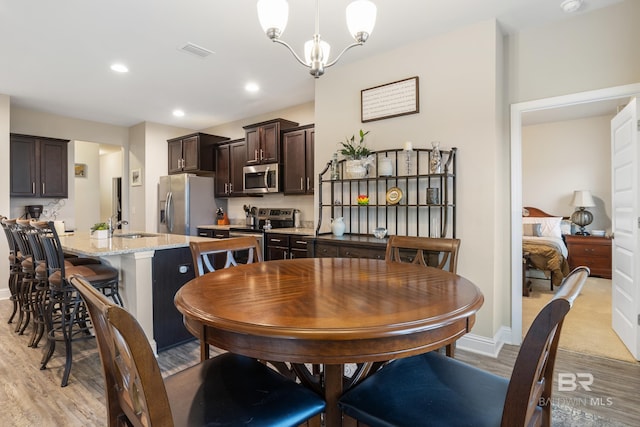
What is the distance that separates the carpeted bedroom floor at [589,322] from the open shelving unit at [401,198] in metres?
1.39

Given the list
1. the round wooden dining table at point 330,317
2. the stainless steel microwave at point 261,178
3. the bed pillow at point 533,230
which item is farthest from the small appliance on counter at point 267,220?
the bed pillow at point 533,230

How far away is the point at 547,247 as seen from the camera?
4656 millimetres

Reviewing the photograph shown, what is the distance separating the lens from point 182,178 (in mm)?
5598

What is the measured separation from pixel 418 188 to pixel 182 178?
4.05 meters

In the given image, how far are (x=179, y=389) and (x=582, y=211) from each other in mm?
6712

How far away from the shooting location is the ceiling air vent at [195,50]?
10.6 ft

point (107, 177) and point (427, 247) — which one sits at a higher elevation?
point (107, 177)

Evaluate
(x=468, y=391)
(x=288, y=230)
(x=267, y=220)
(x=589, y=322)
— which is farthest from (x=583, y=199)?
(x=468, y=391)

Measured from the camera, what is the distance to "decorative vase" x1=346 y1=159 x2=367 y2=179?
3350 millimetres

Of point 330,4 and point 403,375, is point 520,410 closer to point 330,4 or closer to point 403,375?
point 403,375

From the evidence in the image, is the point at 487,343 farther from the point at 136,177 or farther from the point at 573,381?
the point at 136,177

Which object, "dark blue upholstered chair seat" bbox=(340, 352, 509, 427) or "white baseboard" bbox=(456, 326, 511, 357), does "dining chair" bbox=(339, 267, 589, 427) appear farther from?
"white baseboard" bbox=(456, 326, 511, 357)

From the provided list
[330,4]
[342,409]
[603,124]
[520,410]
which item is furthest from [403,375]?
[603,124]

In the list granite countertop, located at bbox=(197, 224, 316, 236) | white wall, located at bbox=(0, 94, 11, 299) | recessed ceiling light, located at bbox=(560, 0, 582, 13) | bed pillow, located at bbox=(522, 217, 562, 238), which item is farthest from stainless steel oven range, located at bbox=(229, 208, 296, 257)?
bed pillow, located at bbox=(522, 217, 562, 238)
